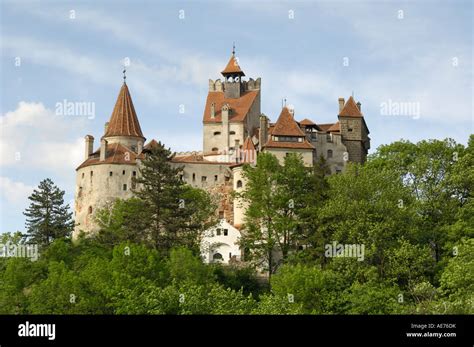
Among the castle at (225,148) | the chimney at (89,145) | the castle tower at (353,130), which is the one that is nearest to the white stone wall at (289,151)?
the castle at (225,148)

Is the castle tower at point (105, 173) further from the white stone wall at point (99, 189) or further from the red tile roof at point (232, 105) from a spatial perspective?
the red tile roof at point (232, 105)

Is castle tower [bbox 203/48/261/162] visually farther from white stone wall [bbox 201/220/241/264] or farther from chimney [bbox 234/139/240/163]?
white stone wall [bbox 201/220/241/264]

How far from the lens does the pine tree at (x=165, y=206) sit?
207 feet

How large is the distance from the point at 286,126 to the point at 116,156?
18267 mm

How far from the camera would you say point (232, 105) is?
306 ft

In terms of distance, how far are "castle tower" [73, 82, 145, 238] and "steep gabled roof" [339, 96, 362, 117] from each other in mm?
18923

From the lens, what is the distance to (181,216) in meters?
64.1

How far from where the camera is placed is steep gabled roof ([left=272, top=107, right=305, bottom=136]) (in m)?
76.9

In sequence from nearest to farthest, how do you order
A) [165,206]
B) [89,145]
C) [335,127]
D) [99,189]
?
[165,206], [335,127], [99,189], [89,145]

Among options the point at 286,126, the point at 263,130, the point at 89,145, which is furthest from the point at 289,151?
the point at 89,145

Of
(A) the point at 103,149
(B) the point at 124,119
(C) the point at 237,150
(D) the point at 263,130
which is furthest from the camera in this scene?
(B) the point at 124,119

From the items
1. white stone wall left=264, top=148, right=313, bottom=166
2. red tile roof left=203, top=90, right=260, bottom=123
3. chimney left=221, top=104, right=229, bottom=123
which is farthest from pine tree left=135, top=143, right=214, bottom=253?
red tile roof left=203, top=90, right=260, bottom=123

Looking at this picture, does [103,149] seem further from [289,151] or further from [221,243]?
[221,243]
